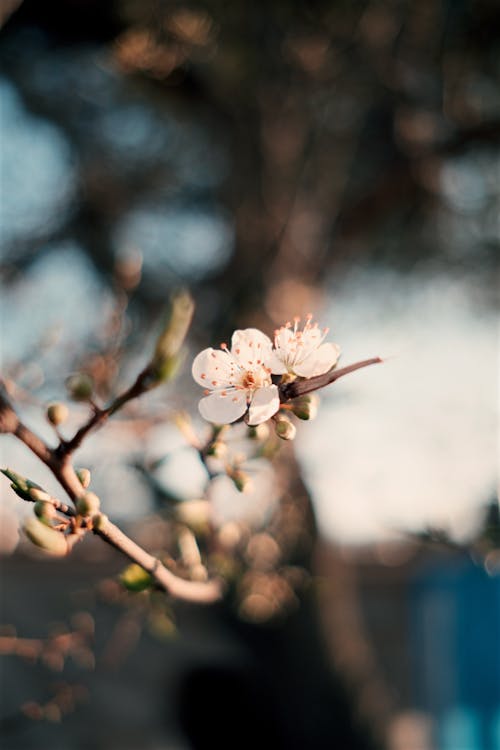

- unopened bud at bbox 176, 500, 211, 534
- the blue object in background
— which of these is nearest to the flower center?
unopened bud at bbox 176, 500, 211, 534

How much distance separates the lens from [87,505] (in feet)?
1.87

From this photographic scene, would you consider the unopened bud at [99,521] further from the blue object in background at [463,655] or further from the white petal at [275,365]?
the blue object in background at [463,655]

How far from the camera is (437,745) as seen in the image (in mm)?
4105

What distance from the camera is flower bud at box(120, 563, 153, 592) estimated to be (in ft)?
2.33

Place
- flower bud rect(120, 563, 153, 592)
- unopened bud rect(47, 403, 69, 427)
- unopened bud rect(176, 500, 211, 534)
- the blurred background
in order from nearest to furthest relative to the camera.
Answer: unopened bud rect(47, 403, 69, 427) < flower bud rect(120, 563, 153, 592) < unopened bud rect(176, 500, 211, 534) < the blurred background

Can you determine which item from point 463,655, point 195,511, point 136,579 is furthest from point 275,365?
point 463,655

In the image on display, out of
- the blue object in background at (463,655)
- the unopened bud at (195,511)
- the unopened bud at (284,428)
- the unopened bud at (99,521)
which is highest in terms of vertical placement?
the unopened bud at (99,521)

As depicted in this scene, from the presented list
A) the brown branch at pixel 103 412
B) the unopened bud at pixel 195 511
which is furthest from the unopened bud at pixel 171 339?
the unopened bud at pixel 195 511

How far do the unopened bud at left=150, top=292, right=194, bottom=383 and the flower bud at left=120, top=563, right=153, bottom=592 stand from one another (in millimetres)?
267

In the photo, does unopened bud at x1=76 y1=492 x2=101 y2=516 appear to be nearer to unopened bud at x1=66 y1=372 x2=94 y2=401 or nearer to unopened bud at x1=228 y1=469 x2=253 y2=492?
unopened bud at x1=66 y1=372 x2=94 y2=401

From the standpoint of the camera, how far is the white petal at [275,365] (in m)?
0.63

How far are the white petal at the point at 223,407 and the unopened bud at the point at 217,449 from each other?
0.35 feet

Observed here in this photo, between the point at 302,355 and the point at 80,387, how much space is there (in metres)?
0.20

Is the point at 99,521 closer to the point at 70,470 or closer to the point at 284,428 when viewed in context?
the point at 70,470
